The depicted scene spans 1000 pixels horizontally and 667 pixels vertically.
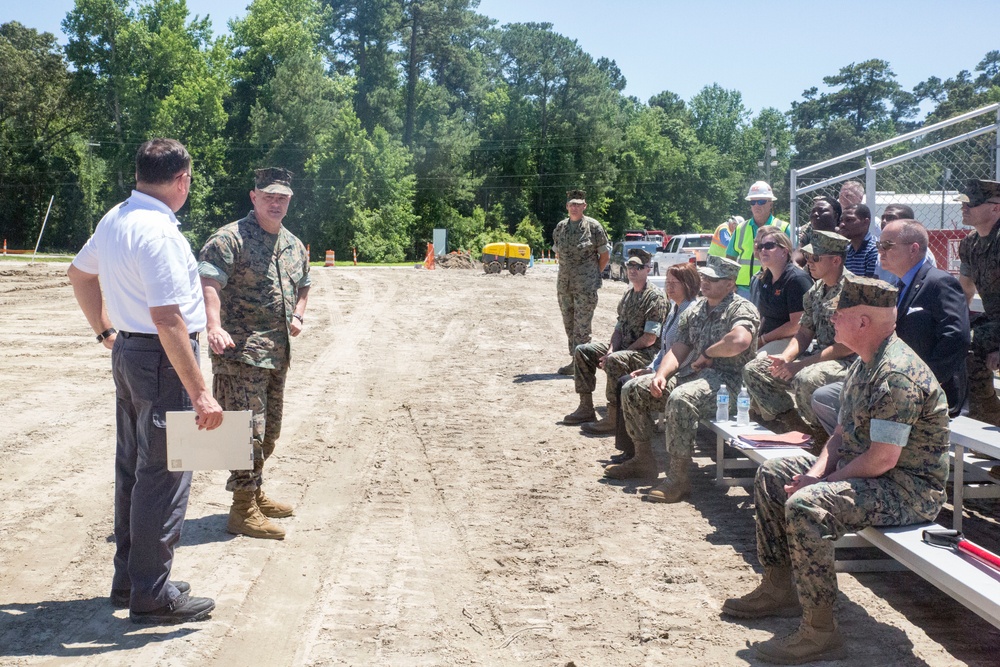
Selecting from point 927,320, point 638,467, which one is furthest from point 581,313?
point 927,320

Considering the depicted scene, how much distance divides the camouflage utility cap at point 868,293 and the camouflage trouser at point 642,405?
2.84 meters

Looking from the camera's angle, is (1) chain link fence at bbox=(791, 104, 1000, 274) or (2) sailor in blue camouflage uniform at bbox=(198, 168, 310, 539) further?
(1) chain link fence at bbox=(791, 104, 1000, 274)

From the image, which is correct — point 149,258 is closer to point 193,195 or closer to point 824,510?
point 824,510

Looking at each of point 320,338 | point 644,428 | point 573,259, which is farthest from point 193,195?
point 644,428

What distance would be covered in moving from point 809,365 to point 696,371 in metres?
0.92

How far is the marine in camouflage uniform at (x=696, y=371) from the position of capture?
21.4 feet

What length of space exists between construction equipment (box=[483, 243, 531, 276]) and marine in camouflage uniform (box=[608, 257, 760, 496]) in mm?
28517

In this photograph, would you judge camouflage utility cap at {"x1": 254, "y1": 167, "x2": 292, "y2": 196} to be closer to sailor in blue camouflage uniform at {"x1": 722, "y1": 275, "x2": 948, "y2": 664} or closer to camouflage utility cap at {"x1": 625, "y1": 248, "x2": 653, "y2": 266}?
sailor in blue camouflage uniform at {"x1": 722, "y1": 275, "x2": 948, "y2": 664}

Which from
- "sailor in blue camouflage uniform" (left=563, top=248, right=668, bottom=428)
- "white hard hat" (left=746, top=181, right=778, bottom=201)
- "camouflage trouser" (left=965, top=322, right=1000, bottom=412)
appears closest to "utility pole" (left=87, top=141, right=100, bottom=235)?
"white hard hat" (left=746, top=181, right=778, bottom=201)

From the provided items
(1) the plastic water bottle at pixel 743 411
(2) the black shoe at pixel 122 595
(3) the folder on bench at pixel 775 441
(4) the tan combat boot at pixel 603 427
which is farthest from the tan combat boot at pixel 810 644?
(4) the tan combat boot at pixel 603 427

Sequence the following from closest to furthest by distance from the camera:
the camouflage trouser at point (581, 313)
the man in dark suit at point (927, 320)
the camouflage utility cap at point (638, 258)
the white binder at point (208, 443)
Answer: the white binder at point (208, 443) < the man in dark suit at point (927, 320) < the camouflage utility cap at point (638, 258) < the camouflage trouser at point (581, 313)

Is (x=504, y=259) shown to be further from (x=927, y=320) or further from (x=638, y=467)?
(x=927, y=320)

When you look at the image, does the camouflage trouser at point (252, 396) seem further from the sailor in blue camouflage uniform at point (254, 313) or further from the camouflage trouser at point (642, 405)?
the camouflage trouser at point (642, 405)

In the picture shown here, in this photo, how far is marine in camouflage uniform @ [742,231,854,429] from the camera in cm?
609
